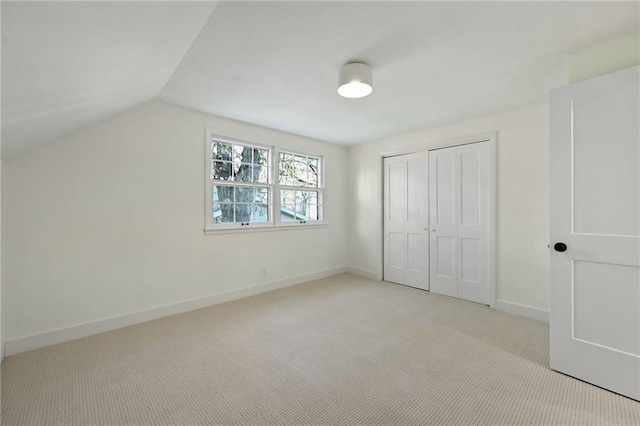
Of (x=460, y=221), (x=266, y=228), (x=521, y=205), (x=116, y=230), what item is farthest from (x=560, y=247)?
(x=116, y=230)

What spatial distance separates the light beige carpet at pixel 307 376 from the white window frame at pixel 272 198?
1120mm

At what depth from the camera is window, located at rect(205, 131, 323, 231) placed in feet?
11.8

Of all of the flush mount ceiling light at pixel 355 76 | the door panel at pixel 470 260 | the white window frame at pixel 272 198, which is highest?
the flush mount ceiling light at pixel 355 76

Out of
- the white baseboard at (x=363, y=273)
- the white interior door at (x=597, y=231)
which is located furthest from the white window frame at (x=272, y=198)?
the white interior door at (x=597, y=231)

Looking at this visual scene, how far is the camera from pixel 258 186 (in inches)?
157

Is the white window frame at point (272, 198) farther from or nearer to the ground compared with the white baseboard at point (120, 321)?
farther from the ground

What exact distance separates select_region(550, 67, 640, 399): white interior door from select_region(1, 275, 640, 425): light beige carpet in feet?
0.74

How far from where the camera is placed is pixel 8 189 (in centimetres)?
231

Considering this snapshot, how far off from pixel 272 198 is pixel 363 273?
2090mm

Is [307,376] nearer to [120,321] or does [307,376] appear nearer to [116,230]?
[120,321]

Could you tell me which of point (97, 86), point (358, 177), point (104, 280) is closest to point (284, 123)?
point (358, 177)

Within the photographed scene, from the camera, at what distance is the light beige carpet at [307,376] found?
1643 millimetres

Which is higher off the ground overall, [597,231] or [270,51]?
[270,51]

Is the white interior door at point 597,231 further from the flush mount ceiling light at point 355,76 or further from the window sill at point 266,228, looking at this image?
the window sill at point 266,228
